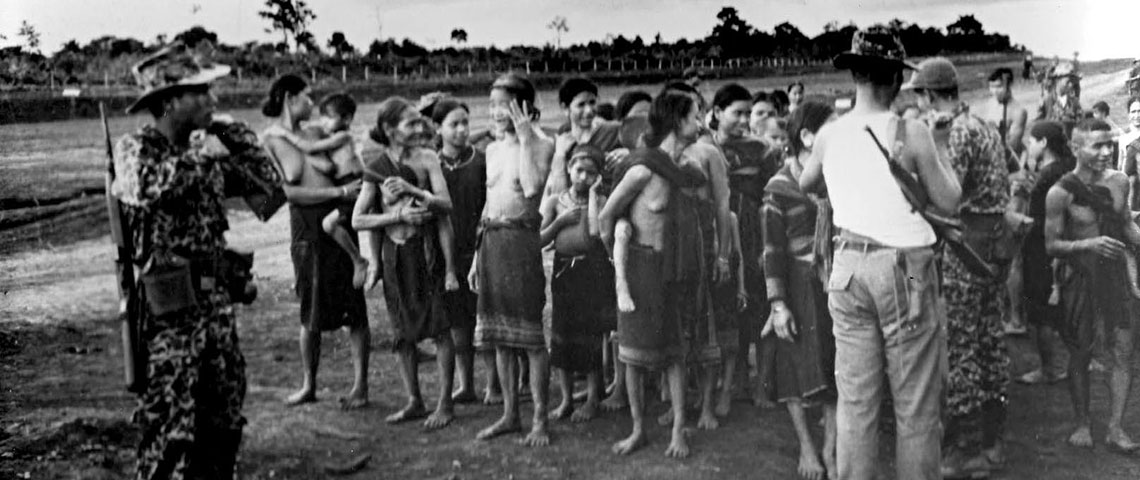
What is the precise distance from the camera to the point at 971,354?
4660 millimetres

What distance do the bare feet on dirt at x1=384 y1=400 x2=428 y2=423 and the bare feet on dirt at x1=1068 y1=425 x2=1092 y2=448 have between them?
3040 millimetres

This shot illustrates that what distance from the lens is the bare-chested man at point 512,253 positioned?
16.7 ft

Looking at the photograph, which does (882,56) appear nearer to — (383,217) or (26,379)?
(383,217)

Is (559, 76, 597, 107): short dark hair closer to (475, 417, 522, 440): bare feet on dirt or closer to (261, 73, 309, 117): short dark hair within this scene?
(261, 73, 309, 117): short dark hair

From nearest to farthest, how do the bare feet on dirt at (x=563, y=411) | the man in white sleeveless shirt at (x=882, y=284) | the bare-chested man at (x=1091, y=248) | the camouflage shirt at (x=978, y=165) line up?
the man in white sleeveless shirt at (x=882, y=284) < the camouflage shirt at (x=978, y=165) < the bare-chested man at (x=1091, y=248) < the bare feet on dirt at (x=563, y=411)

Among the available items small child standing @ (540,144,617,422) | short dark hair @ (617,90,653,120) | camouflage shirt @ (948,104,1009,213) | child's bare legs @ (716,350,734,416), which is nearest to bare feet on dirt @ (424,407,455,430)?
small child standing @ (540,144,617,422)

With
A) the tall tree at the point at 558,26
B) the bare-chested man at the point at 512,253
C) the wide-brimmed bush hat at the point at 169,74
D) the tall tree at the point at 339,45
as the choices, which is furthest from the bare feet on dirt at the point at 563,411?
the wide-brimmed bush hat at the point at 169,74

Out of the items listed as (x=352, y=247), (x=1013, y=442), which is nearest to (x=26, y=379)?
(x=352, y=247)

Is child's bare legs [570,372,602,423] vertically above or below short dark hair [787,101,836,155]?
below

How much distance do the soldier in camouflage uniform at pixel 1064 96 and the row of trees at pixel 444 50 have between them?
1.66 feet

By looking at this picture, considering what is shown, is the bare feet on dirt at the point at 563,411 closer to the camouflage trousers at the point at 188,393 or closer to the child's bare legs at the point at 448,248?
the child's bare legs at the point at 448,248

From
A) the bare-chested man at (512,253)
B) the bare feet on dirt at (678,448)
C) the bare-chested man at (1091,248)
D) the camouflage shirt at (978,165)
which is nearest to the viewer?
the camouflage shirt at (978,165)

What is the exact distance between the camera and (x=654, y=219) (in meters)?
4.81

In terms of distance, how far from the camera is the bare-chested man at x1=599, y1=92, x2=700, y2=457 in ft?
15.7
